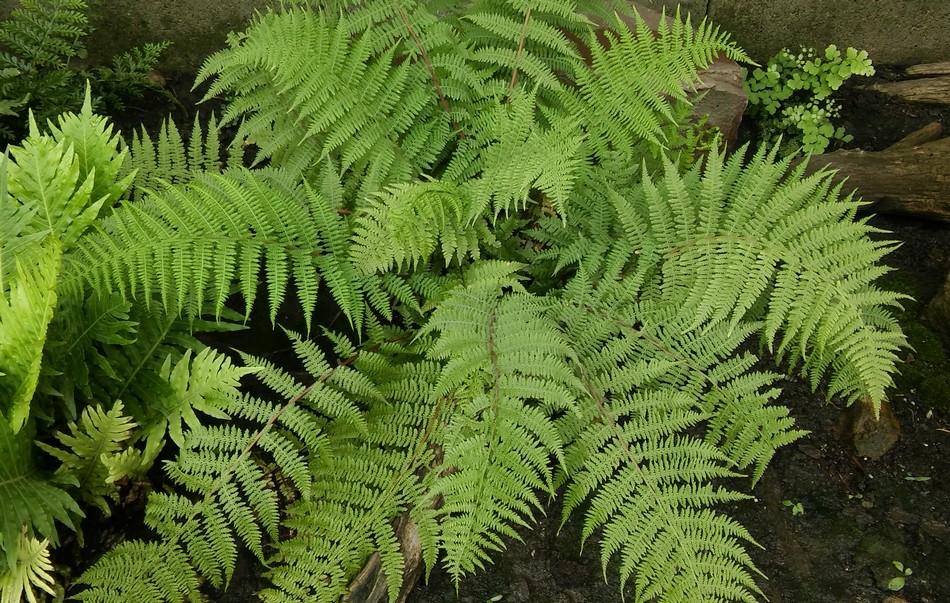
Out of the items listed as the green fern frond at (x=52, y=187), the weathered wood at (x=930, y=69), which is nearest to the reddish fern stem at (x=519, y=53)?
the green fern frond at (x=52, y=187)

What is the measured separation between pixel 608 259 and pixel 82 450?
1832 mm

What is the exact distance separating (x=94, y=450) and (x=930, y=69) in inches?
171

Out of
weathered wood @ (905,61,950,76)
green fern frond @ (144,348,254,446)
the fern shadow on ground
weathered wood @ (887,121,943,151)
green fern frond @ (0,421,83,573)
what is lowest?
the fern shadow on ground

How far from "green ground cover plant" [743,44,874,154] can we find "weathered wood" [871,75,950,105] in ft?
0.96

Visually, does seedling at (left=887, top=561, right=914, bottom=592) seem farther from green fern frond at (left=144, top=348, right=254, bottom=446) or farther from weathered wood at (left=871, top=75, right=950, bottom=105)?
weathered wood at (left=871, top=75, right=950, bottom=105)

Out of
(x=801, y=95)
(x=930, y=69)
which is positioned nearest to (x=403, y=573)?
(x=801, y=95)

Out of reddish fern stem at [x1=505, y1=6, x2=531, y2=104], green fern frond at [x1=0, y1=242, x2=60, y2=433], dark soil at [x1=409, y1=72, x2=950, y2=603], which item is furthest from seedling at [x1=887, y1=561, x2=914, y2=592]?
green fern frond at [x1=0, y1=242, x2=60, y2=433]

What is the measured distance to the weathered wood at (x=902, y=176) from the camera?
312 centimetres

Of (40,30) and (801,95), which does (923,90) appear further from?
(40,30)

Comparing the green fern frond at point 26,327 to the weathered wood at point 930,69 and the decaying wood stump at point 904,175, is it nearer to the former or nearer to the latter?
the decaying wood stump at point 904,175

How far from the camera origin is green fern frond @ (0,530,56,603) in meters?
1.80

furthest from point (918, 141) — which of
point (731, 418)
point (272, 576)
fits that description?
point (272, 576)

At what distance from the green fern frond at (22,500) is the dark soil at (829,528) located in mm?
308

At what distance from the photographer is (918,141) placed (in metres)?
3.33
